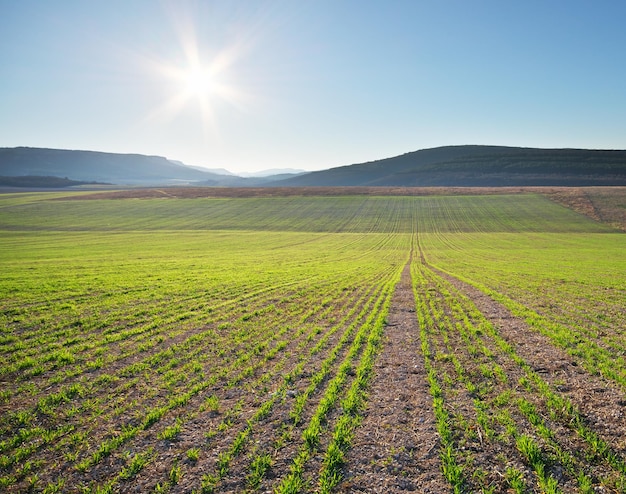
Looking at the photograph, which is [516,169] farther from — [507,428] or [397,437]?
[397,437]

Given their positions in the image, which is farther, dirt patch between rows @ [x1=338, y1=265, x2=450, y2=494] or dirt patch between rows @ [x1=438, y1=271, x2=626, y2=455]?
dirt patch between rows @ [x1=438, y1=271, x2=626, y2=455]

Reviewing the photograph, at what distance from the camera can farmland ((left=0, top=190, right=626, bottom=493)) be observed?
652 centimetres

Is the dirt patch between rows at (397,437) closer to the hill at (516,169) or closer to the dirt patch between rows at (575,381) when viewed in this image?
the dirt patch between rows at (575,381)

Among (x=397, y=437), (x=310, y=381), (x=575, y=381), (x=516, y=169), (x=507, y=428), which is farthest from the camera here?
(x=516, y=169)

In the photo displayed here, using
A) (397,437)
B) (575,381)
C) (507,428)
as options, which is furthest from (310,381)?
(575,381)

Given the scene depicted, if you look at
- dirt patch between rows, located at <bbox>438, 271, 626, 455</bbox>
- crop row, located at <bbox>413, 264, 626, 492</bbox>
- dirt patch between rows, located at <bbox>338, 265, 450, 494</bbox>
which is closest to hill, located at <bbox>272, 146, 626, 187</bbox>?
dirt patch between rows, located at <bbox>438, 271, 626, 455</bbox>

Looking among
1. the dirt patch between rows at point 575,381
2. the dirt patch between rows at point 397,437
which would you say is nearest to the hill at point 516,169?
the dirt patch between rows at point 575,381

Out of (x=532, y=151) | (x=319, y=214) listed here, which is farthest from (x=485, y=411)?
(x=532, y=151)

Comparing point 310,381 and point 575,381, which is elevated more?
point 575,381

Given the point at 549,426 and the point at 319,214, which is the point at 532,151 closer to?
the point at 319,214

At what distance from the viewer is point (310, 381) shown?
33.3 feet

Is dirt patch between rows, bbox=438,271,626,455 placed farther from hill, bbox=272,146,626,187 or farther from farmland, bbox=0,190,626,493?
hill, bbox=272,146,626,187

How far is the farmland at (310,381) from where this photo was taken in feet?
21.4

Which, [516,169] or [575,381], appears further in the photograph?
[516,169]
